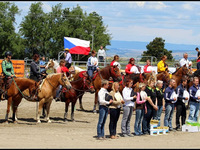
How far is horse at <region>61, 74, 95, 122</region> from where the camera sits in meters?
17.1

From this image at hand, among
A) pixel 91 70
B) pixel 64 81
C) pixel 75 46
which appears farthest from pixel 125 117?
pixel 75 46

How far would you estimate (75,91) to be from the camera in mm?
17359

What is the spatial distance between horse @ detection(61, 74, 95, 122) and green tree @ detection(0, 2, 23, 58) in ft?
170

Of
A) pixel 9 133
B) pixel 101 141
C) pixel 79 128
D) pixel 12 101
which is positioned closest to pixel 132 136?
pixel 101 141

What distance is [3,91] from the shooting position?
51.3ft

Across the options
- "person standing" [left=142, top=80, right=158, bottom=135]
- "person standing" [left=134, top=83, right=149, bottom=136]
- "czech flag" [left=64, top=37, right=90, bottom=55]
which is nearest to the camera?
"person standing" [left=134, top=83, right=149, bottom=136]

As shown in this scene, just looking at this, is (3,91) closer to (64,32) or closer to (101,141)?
(101,141)

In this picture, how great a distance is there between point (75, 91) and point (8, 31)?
5609cm

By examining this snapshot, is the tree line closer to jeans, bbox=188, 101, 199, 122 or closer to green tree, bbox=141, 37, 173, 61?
green tree, bbox=141, 37, 173, 61

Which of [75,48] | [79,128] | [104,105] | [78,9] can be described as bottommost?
[79,128]

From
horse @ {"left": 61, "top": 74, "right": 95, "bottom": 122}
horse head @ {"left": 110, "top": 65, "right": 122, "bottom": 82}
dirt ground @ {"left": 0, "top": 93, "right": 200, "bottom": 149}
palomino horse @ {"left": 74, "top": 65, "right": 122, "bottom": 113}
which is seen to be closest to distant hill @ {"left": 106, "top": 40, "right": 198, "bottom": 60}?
palomino horse @ {"left": 74, "top": 65, "right": 122, "bottom": 113}

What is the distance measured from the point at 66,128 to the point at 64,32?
195 ft

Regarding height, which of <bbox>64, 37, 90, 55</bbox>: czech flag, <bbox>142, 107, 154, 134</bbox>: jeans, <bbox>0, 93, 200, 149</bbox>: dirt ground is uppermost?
<bbox>64, 37, 90, 55</bbox>: czech flag

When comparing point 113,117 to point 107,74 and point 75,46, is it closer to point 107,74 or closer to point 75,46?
point 107,74
